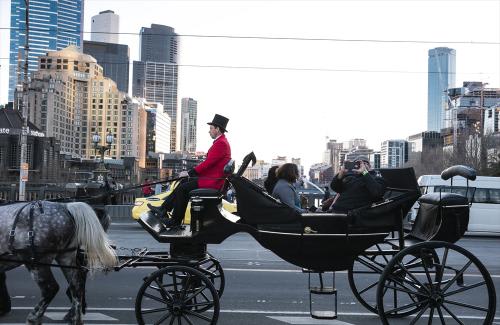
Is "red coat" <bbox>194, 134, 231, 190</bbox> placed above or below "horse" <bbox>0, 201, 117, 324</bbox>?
above

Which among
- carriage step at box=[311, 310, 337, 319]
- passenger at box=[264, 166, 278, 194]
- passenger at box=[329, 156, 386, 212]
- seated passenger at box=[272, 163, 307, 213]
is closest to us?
passenger at box=[329, 156, 386, 212]

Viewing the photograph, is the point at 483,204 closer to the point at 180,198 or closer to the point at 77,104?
the point at 180,198

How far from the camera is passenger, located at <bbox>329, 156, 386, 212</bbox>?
6.38 meters

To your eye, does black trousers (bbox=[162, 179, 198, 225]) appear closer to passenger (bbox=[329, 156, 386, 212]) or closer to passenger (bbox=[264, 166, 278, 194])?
passenger (bbox=[264, 166, 278, 194])

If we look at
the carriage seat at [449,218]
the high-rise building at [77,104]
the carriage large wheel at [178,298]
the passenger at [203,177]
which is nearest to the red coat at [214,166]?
the passenger at [203,177]

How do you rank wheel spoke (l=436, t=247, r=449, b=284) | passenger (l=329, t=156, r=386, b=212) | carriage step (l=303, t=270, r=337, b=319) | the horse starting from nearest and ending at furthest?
the horse, wheel spoke (l=436, t=247, r=449, b=284), passenger (l=329, t=156, r=386, b=212), carriage step (l=303, t=270, r=337, b=319)

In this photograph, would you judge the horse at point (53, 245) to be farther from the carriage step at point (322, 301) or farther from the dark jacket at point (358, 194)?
the dark jacket at point (358, 194)

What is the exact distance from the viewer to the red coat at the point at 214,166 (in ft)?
21.9

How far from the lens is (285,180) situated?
279 inches

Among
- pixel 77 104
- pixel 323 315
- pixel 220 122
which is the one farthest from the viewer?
pixel 77 104

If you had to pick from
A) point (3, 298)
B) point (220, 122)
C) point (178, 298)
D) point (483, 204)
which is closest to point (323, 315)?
point (178, 298)

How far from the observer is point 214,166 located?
266 inches

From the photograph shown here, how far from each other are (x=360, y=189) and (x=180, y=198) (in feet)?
7.25

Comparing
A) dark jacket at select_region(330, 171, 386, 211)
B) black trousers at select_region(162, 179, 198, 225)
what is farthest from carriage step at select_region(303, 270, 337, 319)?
black trousers at select_region(162, 179, 198, 225)
